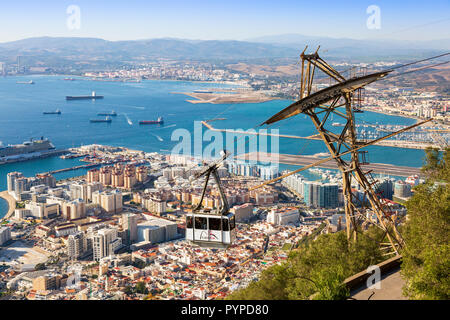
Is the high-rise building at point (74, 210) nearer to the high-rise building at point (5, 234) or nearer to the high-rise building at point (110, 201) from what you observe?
the high-rise building at point (110, 201)

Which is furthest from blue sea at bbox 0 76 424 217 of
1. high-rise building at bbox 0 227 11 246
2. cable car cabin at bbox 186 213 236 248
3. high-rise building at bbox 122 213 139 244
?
cable car cabin at bbox 186 213 236 248

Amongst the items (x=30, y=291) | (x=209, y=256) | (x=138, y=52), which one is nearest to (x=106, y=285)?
(x=30, y=291)

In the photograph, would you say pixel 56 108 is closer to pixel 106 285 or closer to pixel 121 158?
pixel 121 158

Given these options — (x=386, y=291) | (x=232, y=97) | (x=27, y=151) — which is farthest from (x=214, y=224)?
(x=232, y=97)

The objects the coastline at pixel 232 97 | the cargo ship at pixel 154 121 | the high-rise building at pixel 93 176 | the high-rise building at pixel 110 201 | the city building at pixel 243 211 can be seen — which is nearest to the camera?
the city building at pixel 243 211

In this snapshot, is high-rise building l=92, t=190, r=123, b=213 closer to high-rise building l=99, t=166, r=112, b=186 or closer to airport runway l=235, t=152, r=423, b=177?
high-rise building l=99, t=166, r=112, b=186

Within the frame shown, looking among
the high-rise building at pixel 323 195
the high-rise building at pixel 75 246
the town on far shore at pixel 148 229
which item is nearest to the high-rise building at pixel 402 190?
the town on far shore at pixel 148 229
